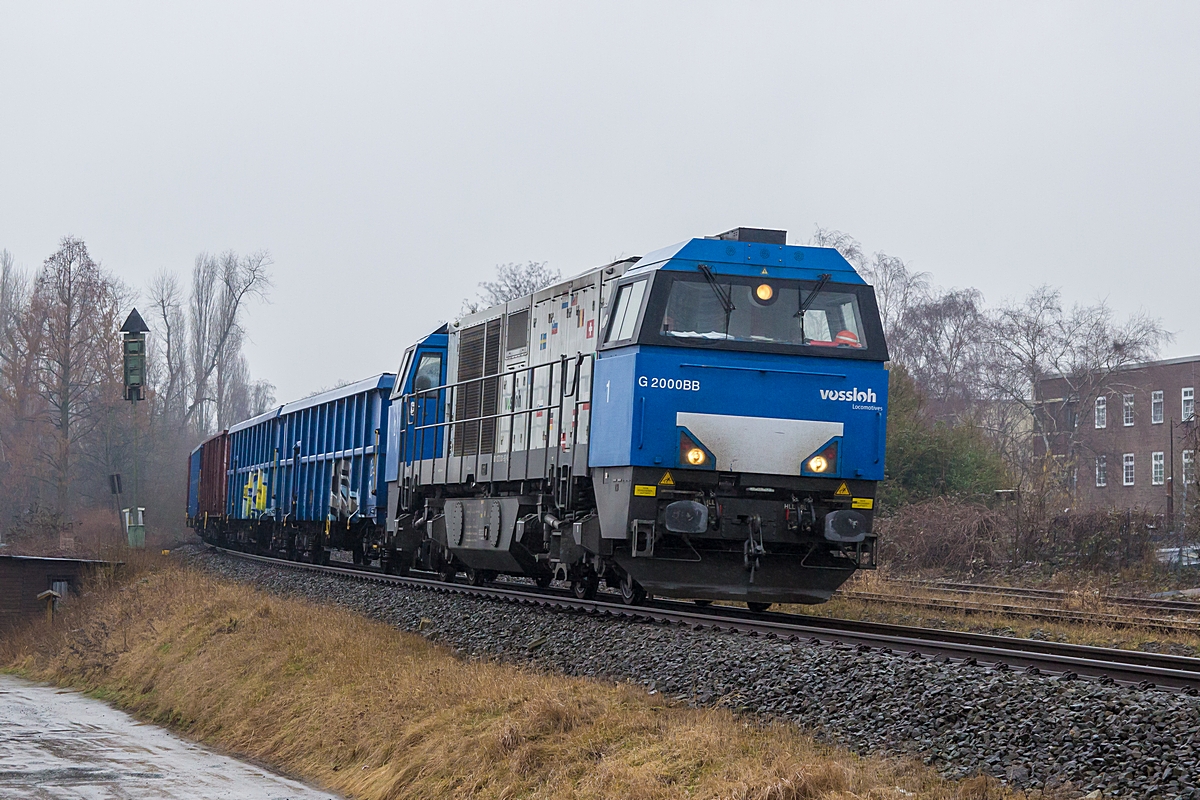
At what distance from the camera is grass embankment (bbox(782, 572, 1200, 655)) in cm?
1245

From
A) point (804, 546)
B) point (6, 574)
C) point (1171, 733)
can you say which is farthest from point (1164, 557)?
point (6, 574)

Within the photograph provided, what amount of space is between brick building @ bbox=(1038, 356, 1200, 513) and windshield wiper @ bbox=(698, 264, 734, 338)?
144 feet

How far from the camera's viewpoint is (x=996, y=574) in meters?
23.6

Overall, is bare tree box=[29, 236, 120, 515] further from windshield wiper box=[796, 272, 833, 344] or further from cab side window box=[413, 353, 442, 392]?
windshield wiper box=[796, 272, 833, 344]

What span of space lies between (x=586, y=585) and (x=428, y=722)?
14.0 ft

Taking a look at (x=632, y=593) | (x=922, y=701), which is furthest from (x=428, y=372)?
(x=922, y=701)

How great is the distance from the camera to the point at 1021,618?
14.4 metres

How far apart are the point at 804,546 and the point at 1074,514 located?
14.5 meters

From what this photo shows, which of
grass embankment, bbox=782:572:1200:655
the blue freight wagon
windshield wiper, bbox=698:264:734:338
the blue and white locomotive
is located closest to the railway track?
the blue and white locomotive

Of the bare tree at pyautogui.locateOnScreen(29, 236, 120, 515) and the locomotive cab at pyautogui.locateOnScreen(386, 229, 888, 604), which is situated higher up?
the bare tree at pyautogui.locateOnScreen(29, 236, 120, 515)

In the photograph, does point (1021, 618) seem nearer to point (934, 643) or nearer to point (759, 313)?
point (759, 313)

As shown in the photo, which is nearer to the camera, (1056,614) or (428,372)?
(1056,614)

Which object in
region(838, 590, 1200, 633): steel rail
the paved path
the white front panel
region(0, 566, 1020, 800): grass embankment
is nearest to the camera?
region(0, 566, 1020, 800): grass embankment

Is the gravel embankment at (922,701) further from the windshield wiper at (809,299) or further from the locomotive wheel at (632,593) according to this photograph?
the windshield wiper at (809,299)
